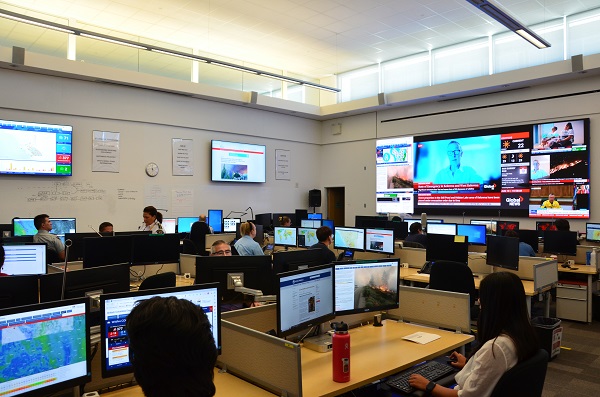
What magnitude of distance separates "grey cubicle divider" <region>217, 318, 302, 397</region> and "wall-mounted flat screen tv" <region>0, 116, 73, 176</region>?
7086mm

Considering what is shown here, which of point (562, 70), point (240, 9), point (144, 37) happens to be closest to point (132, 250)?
point (240, 9)

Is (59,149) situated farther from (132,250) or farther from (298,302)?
(298,302)

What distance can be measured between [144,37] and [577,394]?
362 inches

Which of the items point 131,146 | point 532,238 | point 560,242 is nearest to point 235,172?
point 131,146

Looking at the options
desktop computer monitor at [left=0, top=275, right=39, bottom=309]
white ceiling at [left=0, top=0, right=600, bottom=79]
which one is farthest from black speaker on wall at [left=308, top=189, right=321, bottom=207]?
desktop computer monitor at [left=0, top=275, right=39, bottom=309]

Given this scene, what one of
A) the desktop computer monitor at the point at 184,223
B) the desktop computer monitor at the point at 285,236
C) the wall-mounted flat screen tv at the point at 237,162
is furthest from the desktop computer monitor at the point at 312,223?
the wall-mounted flat screen tv at the point at 237,162

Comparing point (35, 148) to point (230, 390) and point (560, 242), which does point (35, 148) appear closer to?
point (230, 390)

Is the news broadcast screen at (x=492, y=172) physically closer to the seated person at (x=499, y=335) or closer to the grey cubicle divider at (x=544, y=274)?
the grey cubicle divider at (x=544, y=274)

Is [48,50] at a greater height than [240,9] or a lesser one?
lesser

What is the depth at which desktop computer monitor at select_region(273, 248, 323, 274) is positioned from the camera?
3.56 meters

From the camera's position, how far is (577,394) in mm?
3729

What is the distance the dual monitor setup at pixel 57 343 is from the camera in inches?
66.7

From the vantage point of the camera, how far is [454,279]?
468 cm

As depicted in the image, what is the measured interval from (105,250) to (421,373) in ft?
11.0
